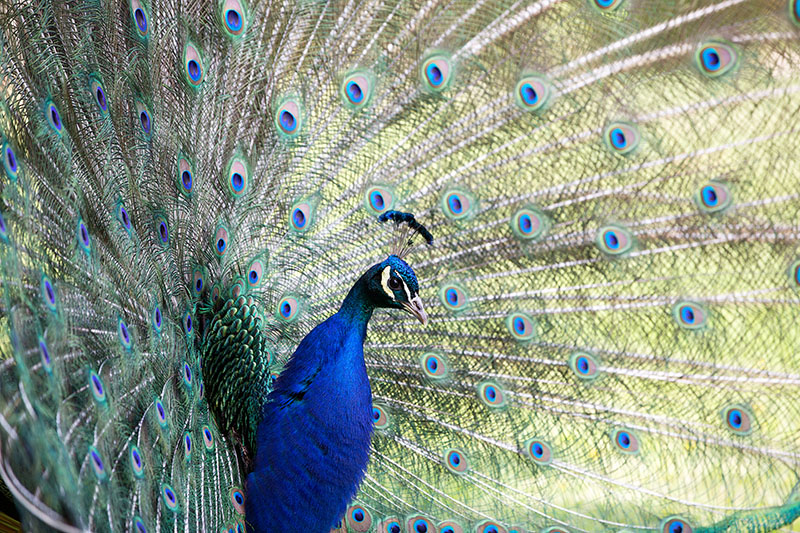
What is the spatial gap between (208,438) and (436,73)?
0.78 meters

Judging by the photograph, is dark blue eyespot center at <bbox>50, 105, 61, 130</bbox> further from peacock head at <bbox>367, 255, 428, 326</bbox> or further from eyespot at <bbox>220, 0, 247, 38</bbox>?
peacock head at <bbox>367, 255, 428, 326</bbox>

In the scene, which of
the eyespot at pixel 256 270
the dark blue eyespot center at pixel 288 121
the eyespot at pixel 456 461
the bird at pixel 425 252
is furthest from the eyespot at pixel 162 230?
the eyespot at pixel 456 461

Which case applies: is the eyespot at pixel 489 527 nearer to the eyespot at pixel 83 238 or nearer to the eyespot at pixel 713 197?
the eyespot at pixel 713 197

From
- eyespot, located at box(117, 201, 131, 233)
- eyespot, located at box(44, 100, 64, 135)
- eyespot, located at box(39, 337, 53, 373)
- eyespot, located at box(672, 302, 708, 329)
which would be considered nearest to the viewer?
eyespot, located at box(39, 337, 53, 373)

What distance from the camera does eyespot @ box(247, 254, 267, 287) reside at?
1586 millimetres

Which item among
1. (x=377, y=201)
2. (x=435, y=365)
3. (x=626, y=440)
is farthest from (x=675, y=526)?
(x=377, y=201)

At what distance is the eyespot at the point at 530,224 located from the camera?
158cm

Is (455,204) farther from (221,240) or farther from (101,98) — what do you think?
(101,98)

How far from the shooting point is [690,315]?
5.04 feet

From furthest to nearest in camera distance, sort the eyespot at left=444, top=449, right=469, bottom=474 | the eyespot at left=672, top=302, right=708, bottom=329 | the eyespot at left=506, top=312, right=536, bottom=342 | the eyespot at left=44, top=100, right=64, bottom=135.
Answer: the eyespot at left=444, top=449, right=469, bottom=474 < the eyespot at left=506, top=312, right=536, bottom=342 < the eyespot at left=672, top=302, right=708, bottom=329 < the eyespot at left=44, top=100, right=64, bottom=135

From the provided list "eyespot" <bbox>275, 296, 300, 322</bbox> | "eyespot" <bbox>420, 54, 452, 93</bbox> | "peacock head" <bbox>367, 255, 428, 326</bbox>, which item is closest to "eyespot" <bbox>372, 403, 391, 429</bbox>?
"eyespot" <bbox>275, 296, 300, 322</bbox>

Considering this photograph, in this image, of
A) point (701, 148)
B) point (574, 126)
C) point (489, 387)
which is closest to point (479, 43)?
point (574, 126)

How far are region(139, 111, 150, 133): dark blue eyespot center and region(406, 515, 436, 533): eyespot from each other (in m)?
0.99

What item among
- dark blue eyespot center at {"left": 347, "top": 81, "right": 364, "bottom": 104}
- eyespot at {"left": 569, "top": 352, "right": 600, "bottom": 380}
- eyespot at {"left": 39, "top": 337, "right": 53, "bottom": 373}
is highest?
dark blue eyespot center at {"left": 347, "top": 81, "right": 364, "bottom": 104}
